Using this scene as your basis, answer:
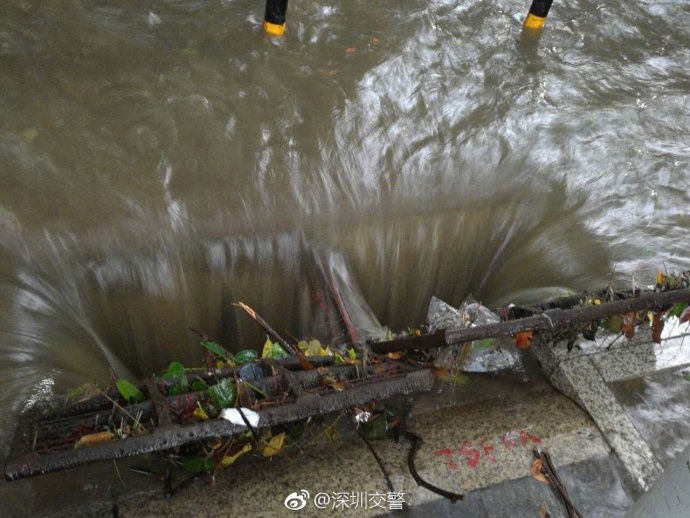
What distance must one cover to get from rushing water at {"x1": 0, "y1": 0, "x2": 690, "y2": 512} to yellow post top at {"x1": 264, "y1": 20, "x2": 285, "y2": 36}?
0.09 metres

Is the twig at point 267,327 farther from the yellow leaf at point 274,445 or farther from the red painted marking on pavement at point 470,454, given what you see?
the red painted marking on pavement at point 470,454

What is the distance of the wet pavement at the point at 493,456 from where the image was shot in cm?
241

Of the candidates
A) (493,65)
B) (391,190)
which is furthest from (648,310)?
(493,65)

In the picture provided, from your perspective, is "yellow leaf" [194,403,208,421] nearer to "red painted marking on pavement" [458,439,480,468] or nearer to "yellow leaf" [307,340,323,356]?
"yellow leaf" [307,340,323,356]

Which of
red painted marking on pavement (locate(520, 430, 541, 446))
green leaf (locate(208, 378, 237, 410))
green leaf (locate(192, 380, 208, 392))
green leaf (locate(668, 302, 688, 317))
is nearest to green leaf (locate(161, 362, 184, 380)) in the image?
green leaf (locate(192, 380, 208, 392))

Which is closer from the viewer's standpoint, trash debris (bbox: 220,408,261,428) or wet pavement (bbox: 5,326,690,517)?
trash debris (bbox: 220,408,261,428)

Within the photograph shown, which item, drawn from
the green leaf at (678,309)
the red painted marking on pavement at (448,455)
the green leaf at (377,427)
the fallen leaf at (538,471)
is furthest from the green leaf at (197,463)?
the green leaf at (678,309)

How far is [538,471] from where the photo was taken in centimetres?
268

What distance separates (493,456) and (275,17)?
361cm

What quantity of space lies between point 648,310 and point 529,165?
69.8 inches

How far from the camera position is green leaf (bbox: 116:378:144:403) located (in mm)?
2369

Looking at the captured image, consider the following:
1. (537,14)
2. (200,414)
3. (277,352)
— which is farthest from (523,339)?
(537,14)

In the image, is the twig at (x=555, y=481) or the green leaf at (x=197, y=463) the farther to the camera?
the twig at (x=555, y=481)

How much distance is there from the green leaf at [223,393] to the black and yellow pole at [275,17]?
3.38m
